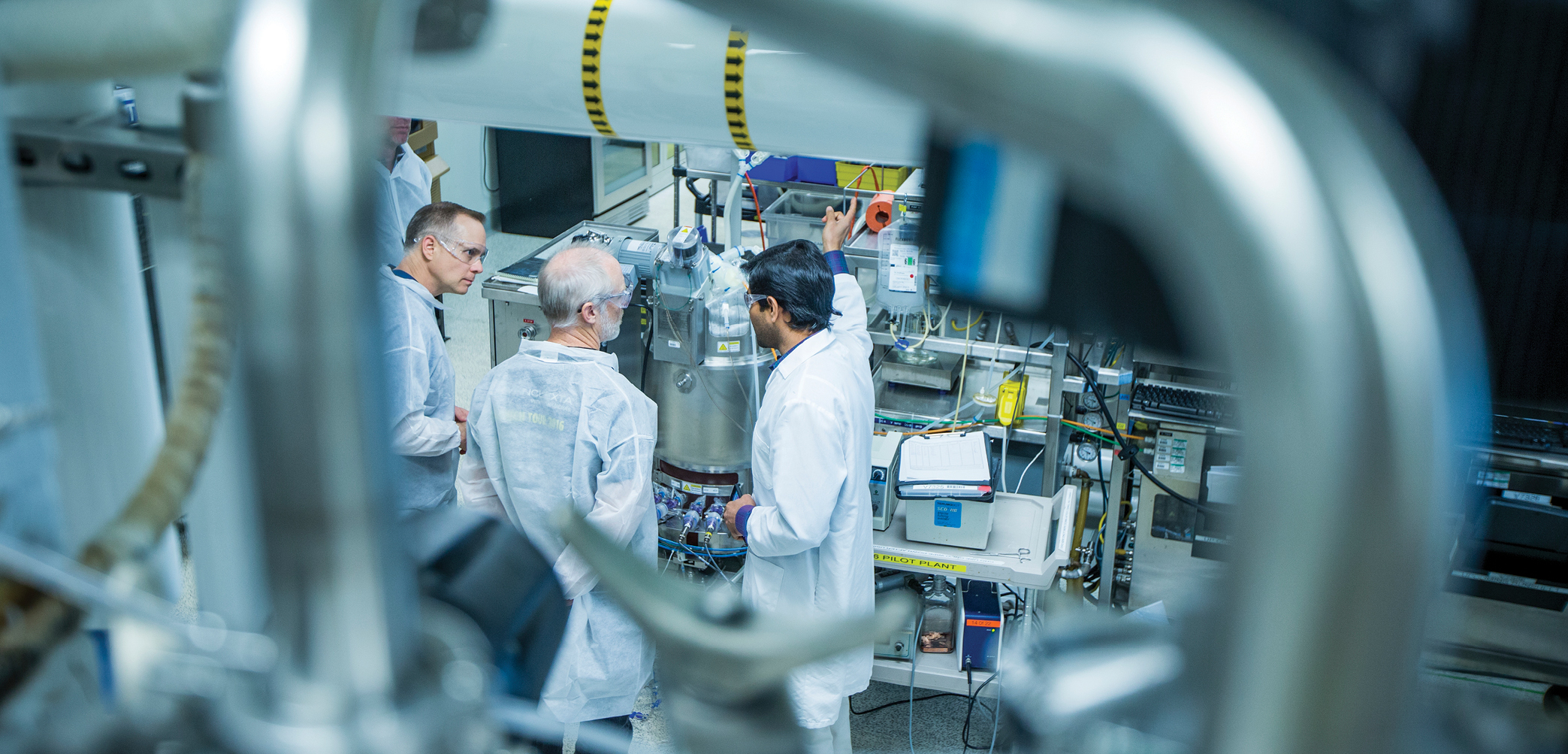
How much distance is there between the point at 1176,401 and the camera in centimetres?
347

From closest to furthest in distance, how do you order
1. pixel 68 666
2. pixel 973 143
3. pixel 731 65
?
pixel 68 666, pixel 973 143, pixel 731 65

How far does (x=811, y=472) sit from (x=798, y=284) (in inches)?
22.6

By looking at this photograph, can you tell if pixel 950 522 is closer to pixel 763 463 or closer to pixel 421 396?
pixel 763 463

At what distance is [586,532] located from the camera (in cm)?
27

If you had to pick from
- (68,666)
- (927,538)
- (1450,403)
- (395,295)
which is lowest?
(927,538)

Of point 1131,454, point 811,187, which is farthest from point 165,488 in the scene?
point 811,187

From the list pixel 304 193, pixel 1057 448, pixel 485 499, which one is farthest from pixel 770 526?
pixel 304 193

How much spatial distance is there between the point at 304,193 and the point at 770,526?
9.96ft

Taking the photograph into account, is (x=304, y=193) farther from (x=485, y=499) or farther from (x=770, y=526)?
(x=485, y=499)

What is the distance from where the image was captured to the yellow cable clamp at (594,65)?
3.15 feet

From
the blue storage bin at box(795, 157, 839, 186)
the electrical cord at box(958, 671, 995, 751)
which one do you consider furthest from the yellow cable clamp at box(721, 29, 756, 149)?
the blue storage bin at box(795, 157, 839, 186)

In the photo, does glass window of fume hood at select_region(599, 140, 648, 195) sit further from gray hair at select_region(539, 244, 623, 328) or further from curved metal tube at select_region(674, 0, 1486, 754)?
curved metal tube at select_region(674, 0, 1486, 754)

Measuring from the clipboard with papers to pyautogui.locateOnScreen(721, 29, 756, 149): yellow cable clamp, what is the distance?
2.47 meters

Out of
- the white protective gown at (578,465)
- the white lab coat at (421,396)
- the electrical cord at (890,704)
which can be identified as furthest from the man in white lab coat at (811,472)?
the white lab coat at (421,396)
